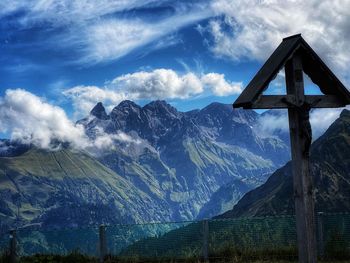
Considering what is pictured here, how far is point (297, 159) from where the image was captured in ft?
36.0

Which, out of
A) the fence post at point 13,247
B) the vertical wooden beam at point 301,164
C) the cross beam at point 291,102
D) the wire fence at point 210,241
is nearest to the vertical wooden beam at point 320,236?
the wire fence at point 210,241

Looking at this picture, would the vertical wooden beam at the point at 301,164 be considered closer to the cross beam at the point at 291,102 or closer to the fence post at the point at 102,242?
the cross beam at the point at 291,102

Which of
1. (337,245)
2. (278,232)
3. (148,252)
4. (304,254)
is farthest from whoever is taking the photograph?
(278,232)

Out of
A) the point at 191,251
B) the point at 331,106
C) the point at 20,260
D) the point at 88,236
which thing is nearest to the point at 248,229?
the point at 191,251

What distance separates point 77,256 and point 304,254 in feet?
38.4

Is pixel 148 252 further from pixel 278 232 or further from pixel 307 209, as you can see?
pixel 307 209

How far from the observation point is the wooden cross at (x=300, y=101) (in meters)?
10.7

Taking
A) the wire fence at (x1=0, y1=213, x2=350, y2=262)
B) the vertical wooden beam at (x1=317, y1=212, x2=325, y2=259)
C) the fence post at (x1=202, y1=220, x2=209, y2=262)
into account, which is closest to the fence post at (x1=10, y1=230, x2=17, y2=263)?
the wire fence at (x1=0, y1=213, x2=350, y2=262)

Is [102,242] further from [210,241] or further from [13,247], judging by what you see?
[210,241]

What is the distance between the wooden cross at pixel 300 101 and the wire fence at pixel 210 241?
8168 millimetres

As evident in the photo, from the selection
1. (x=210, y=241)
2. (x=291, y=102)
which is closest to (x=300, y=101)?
(x=291, y=102)

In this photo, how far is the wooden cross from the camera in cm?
1071

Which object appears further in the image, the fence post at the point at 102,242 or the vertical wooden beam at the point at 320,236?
the fence post at the point at 102,242

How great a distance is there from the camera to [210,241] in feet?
66.4
